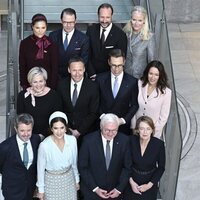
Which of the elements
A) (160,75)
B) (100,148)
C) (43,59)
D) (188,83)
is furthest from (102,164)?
(188,83)

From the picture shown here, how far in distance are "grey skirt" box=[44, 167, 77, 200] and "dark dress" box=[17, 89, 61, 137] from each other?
618mm

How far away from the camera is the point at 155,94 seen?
6367mm

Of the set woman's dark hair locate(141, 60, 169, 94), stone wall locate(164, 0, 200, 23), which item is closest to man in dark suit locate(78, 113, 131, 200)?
woman's dark hair locate(141, 60, 169, 94)

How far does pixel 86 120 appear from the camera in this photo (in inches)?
249

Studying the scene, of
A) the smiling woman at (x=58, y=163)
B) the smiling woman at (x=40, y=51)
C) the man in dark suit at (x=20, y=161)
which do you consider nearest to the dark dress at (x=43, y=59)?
the smiling woman at (x=40, y=51)

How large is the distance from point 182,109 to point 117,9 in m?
2.30

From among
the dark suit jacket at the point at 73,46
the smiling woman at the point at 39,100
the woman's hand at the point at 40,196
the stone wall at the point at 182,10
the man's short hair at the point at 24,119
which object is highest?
the stone wall at the point at 182,10

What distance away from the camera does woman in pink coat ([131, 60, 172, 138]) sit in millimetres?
6281

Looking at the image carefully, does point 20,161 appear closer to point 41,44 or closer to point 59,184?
point 59,184

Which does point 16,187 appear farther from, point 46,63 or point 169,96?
point 169,96

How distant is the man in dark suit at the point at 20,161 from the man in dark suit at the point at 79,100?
2.05 ft

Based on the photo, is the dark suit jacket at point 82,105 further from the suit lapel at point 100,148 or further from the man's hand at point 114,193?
the man's hand at point 114,193

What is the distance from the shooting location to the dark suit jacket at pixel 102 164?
583 cm

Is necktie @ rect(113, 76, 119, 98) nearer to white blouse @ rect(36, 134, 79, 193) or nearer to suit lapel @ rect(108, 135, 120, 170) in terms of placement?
suit lapel @ rect(108, 135, 120, 170)
